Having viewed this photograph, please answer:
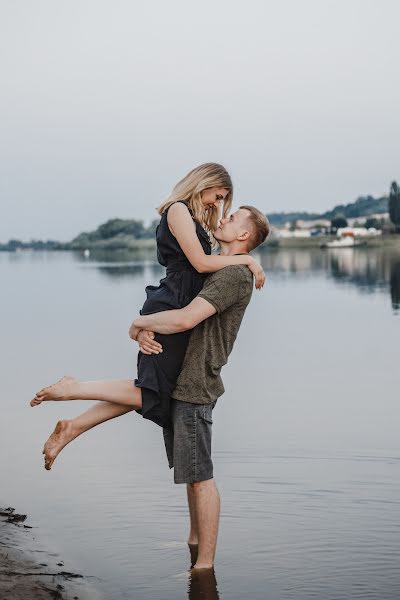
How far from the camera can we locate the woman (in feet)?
17.4

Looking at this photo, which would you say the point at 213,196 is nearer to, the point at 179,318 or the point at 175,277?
the point at 175,277

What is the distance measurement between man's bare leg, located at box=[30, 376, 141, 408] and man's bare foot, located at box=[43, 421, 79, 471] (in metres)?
0.16

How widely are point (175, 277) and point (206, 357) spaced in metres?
0.42

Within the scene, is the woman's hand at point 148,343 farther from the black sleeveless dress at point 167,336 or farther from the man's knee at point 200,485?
the man's knee at point 200,485

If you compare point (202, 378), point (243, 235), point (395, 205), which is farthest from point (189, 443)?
point (395, 205)

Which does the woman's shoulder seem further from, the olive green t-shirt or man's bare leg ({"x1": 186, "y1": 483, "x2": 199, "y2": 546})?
man's bare leg ({"x1": 186, "y1": 483, "x2": 199, "y2": 546})

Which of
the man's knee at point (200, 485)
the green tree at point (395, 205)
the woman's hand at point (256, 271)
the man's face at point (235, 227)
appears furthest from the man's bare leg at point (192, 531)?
the green tree at point (395, 205)

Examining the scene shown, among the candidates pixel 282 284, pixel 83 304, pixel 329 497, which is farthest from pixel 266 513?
pixel 282 284

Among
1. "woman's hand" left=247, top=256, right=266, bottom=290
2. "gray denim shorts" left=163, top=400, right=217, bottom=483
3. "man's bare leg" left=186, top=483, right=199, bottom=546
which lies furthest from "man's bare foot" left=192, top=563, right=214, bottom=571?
"woman's hand" left=247, top=256, right=266, bottom=290

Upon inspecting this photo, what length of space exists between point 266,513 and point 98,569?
4.20ft

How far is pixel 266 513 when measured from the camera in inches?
257

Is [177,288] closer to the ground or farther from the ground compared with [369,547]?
farther from the ground

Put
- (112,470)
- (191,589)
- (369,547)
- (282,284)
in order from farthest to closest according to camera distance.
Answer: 1. (282,284)
2. (112,470)
3. (369,547)
4. (191,589)

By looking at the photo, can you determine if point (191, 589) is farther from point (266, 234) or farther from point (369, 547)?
point (266, 234)
